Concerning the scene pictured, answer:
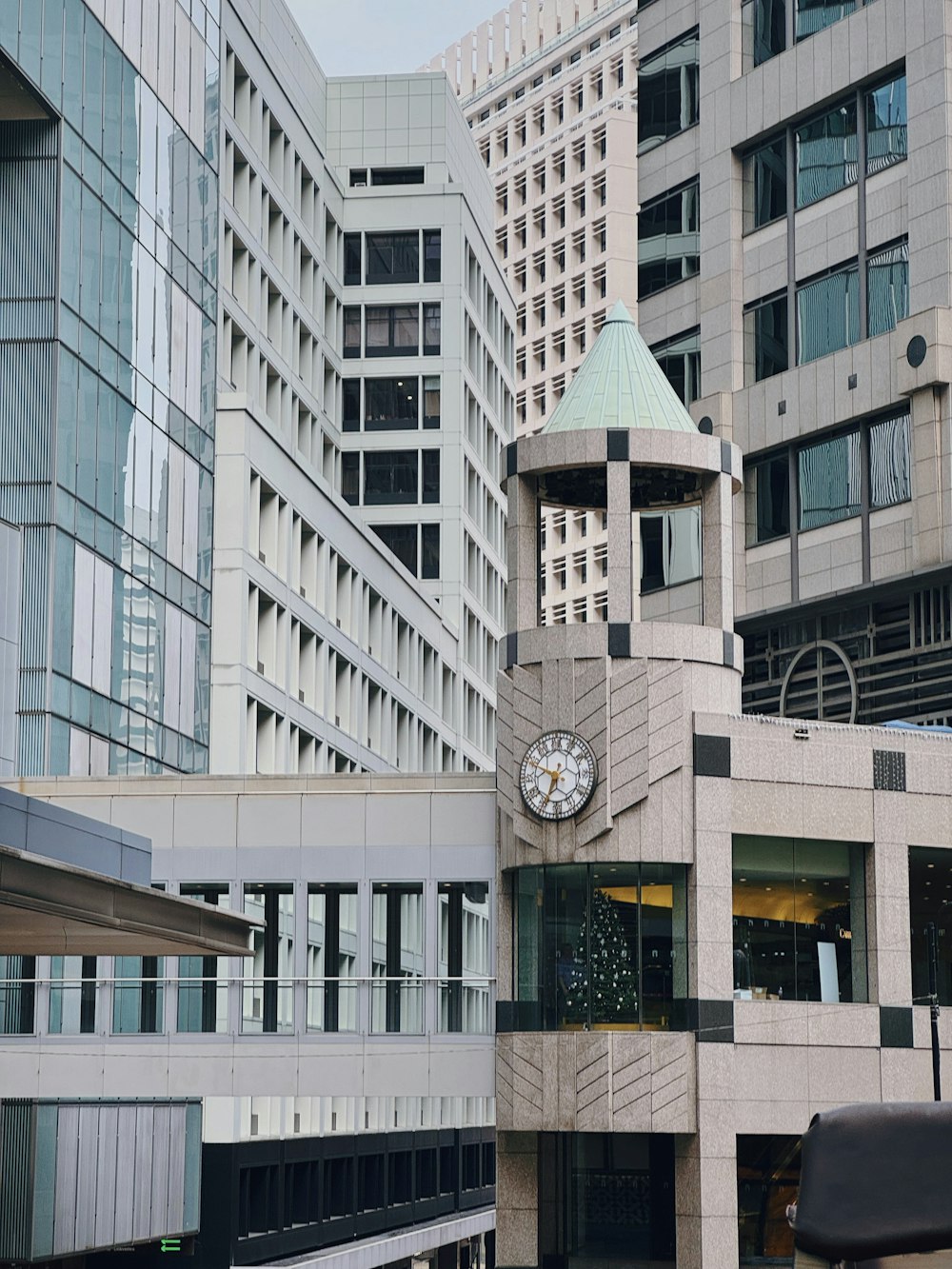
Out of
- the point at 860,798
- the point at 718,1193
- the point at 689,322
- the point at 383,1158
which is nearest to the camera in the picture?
the point at 718,1193

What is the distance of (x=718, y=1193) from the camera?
3881cm

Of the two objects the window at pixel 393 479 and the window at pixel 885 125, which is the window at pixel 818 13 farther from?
the window at pixel 393 479

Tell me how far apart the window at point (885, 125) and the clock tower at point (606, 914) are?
1389 centimetres

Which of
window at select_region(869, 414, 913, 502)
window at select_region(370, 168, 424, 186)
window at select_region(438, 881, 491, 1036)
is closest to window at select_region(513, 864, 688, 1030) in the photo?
window at select_region(438, 881, 491, 1036)

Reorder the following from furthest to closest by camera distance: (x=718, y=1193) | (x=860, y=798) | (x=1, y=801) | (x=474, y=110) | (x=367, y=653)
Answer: (x=474, y=110) → (x=367, y=653) → (x=860, y=798) → (x=718, y=1193) → (x=1, y=801)

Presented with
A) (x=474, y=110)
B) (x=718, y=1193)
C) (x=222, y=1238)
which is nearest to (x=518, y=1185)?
(x=718, y=1193)

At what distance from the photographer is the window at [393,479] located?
10531cm

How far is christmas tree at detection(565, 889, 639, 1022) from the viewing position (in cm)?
3972

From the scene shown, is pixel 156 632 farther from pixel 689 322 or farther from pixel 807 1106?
pixel 807 1106

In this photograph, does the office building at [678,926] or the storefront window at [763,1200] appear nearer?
the storefront window at [763,1200]

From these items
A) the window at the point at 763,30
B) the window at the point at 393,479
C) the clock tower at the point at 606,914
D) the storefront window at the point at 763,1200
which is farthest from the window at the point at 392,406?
the storefront window at the point at 763,1200

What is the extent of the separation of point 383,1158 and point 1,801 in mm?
55157

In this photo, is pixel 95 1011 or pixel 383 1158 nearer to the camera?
pixel 95 1011

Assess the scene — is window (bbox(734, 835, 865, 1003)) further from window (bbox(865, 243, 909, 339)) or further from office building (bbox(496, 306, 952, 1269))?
window (bbox(865, 243, 909, 339))
